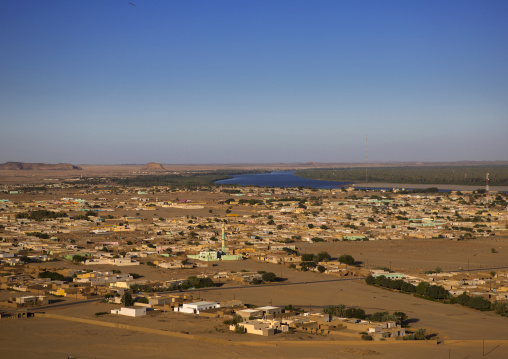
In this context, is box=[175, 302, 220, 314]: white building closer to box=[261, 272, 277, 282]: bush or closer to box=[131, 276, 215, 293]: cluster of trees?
box=[131, 276, 215, 293]: cluster of trees

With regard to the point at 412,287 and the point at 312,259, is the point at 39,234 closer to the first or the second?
the point at 312,259

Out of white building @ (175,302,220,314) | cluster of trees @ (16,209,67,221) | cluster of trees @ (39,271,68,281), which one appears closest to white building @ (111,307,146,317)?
white building @ (175,302,220,314)

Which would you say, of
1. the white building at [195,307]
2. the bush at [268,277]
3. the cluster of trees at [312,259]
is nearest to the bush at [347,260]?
the cluster of trees at [312,259]

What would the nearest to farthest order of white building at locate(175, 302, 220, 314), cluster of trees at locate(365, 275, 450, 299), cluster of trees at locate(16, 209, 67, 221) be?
white building at locate(175, 302, 220, 314) < cluster of trees at locate(365, 275, 450, 299) < cluster of trees at locate(16, 209, 67, 221)

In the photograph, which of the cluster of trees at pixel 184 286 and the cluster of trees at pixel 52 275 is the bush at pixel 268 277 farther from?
the cluster of trees at pixel 52 275

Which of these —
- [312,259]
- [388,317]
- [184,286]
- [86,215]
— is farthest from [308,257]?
[86,215]
